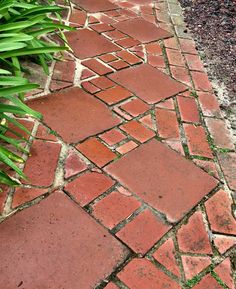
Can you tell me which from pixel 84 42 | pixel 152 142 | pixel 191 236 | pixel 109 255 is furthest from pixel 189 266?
pixel 84 42

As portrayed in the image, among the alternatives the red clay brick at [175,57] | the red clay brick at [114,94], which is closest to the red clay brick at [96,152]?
the red clay brick at [114,94]

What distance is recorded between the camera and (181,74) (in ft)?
8.94

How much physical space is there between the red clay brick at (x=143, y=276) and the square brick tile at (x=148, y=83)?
1176 millimetres

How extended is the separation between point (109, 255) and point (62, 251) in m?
0.19

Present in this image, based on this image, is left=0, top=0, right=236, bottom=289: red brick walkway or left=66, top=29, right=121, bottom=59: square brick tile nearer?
left=0, top=0, right=236, bottom=289: red brick walkway

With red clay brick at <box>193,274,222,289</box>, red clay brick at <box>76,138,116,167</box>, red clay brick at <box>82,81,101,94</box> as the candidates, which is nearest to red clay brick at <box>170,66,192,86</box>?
red clay brick at <box>82,81,101,94</box>

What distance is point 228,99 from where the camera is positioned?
2572 millimetres

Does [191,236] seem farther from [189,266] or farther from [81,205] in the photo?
[81,205]

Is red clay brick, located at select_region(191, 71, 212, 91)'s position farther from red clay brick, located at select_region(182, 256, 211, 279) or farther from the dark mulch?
red clay brick, located at select_region(182, 256, 211, 279)

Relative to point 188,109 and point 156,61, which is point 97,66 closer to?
point 156,61

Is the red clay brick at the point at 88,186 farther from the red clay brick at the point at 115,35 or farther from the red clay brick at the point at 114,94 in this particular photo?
the red clay brick at the point at 115,35

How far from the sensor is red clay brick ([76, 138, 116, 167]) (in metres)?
1.86

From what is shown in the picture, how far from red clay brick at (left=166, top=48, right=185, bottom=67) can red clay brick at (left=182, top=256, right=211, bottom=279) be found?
5.61 ft

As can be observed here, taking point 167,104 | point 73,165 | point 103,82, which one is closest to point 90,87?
point 103,82
